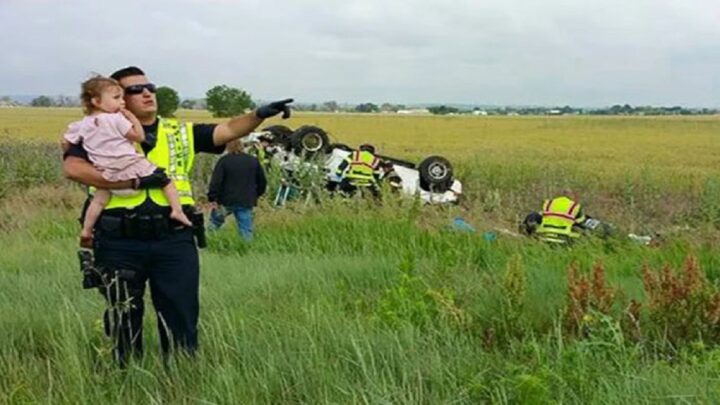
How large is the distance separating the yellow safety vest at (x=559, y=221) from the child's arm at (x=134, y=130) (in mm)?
5174

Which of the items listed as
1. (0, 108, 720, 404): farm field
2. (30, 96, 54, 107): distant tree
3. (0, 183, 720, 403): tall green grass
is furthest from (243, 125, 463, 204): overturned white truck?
(30, 96, 54, 107): distant tree

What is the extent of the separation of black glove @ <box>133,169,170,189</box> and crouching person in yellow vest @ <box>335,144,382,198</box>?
26.2ft

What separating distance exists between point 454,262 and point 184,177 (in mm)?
2535

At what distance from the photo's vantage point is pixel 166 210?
11.7ft

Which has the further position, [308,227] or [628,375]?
[308,227]

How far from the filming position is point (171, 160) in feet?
12.1

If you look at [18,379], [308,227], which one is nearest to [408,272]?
[18,379]

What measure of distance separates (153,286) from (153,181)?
57 centimetres

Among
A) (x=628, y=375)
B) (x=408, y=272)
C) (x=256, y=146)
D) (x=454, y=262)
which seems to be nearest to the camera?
(x=628, y=375)

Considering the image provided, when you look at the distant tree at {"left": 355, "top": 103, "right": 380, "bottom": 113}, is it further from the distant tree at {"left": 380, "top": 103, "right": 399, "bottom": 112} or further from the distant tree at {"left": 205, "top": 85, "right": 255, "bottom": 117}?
the distant tree at {"left": 205, "top": 85, "right": 255, "bottom": 117}

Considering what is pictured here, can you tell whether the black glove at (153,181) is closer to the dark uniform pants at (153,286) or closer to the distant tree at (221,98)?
the dark uniform pants at (153,286)

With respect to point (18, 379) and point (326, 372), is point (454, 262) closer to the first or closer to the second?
point (326, 372)

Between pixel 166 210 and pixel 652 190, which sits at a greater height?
pixel 166 210

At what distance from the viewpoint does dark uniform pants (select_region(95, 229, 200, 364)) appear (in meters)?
3.55
